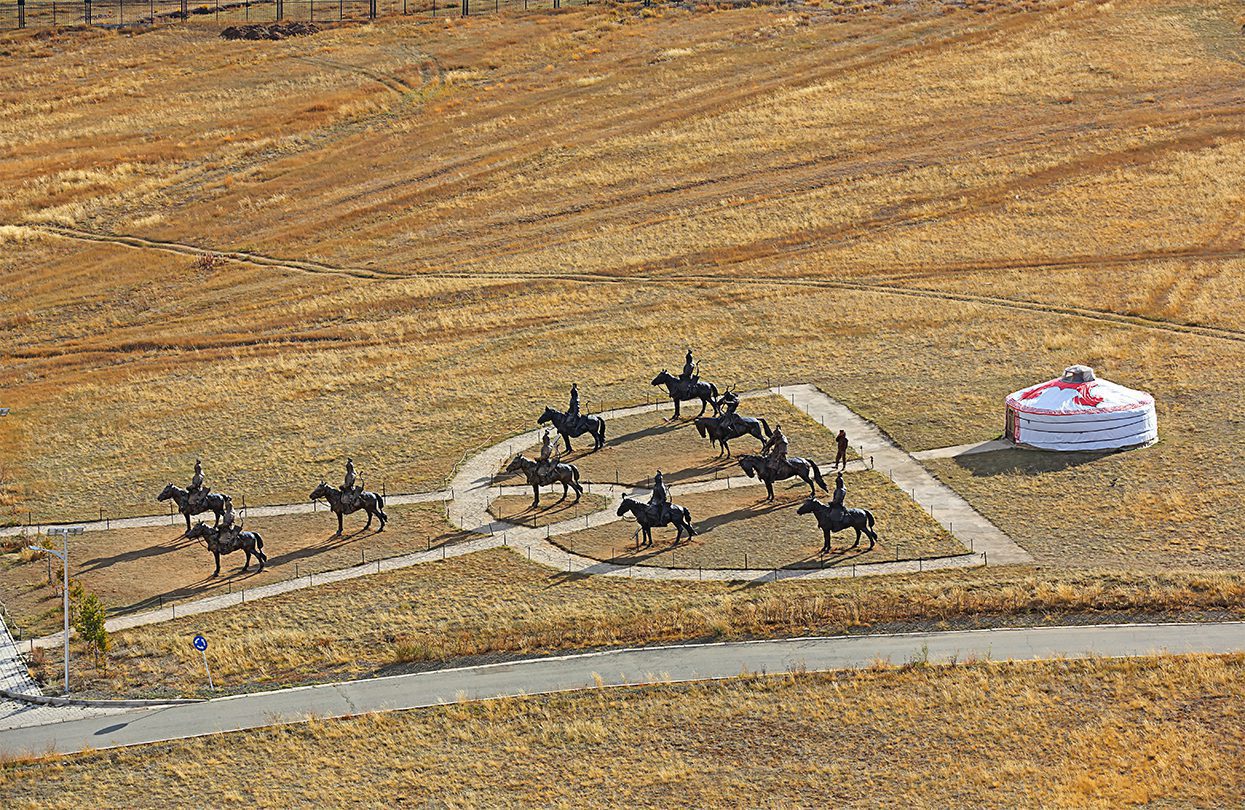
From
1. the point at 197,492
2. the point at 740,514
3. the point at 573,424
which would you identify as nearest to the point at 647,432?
the point at 573,424

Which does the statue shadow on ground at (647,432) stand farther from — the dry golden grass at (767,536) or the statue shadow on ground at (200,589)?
the statue shadow on ground at (200,589)

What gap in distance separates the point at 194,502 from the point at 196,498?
0.16 m

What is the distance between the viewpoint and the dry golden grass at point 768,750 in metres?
40.2

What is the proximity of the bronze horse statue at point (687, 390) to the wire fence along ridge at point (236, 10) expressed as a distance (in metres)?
96.7

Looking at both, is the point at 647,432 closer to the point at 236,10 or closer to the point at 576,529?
the point at 576,529

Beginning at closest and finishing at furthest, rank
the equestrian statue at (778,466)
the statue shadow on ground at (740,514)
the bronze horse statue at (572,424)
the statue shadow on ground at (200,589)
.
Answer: the statue shadow on ground at (200,589), the statue shadow on ground at (740,514), the equestrian statue at (778,466), the bronze horse statue at (572,424)

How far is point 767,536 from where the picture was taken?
55.9 m

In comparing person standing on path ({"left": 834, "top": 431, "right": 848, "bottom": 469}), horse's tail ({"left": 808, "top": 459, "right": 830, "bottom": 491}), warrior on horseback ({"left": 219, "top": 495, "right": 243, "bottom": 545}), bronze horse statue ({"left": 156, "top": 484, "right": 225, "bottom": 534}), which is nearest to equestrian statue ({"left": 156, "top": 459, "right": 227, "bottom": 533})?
bronze horse statue ({"left": 156, "top": 484, "right": 225, "bottom": 534})

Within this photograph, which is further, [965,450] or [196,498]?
[965,450]

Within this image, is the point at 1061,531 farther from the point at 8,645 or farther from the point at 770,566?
the point at 8,645

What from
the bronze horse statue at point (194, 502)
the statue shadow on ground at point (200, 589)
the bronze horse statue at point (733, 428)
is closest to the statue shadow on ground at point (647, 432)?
the bronze horse statue at point (733, 428)

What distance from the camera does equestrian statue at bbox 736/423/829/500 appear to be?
5775 cm

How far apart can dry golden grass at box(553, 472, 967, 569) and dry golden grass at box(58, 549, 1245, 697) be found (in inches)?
81.7

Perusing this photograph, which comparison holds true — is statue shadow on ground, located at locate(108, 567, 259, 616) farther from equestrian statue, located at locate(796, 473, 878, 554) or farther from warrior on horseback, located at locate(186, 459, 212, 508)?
equestrian statue, located at locate(796, 473, 878, 554)
